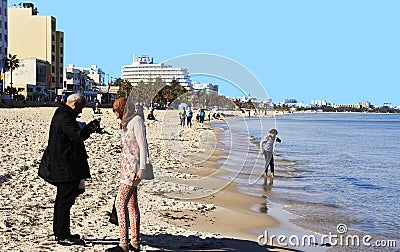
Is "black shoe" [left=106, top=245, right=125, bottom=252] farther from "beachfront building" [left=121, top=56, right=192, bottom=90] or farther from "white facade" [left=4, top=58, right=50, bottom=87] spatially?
"white facade" [left=4, top=58, right=50, bottom=87]

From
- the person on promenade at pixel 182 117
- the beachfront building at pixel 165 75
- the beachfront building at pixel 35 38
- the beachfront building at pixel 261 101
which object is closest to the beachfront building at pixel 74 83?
the beachfront building at pixel 35 38

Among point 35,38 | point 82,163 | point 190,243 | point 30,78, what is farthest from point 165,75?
point 35,38

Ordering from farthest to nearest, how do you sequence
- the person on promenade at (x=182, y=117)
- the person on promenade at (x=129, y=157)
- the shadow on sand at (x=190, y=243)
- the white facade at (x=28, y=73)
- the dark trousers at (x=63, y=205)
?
the white facade at (x=28, y=73) < the person on promenade at (x=182, y=117) < the shadow on sand at (x=190, y=243) < the dark trousers at (x=63, y=205) < the person on promenade at (x=129, y=157)

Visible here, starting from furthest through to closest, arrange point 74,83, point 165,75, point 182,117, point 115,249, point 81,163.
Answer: point 74,83 → point 182,117 → point 165,75 → point 81,163 → point 115,249

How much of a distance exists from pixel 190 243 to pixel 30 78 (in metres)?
81.7

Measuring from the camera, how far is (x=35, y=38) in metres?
91.2

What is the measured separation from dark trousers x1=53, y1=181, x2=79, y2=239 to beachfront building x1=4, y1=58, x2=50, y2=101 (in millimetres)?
78207

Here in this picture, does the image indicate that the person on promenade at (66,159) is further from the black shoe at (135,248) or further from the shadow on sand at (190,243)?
the black shoe at (135,248)

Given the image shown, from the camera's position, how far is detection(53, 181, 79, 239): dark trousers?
222 inches

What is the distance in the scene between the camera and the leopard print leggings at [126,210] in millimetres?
5332

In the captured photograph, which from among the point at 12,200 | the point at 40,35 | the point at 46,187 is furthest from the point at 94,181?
the point at 40,35

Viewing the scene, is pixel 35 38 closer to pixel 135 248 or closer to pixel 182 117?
pixel 182 117

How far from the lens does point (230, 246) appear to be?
6.63 m

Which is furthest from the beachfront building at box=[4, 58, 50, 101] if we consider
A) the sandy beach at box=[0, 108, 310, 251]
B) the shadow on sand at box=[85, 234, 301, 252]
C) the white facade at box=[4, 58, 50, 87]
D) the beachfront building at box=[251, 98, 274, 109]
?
the shadow on sand at box=[85, 234, 301, 252]
